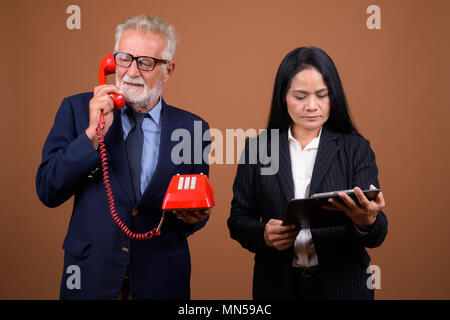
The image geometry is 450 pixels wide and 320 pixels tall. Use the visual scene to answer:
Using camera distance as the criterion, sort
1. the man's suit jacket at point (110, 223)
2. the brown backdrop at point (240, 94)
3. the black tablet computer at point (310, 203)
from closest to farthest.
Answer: the black tablet computer at point (310, 203), the man's suit jacket at point (110, 223), the brown backdrop at point (240, 94)

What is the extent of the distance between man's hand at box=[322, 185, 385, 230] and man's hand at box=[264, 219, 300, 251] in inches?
7.7

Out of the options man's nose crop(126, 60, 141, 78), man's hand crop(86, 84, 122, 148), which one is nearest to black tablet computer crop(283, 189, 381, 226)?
man's hand crop(86, 84, 122, 148)

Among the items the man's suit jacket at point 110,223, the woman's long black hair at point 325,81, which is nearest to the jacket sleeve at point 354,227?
the woman's long black hair at point 325,81

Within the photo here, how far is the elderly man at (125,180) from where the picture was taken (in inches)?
66.8

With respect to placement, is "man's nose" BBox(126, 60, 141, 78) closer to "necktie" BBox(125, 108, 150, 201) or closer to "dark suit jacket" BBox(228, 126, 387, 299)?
"necktie" BBox(125, 108, 150, 201)

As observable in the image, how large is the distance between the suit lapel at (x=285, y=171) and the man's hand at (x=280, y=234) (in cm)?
14

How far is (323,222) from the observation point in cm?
164

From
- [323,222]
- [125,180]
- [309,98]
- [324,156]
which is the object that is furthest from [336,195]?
[125,180]

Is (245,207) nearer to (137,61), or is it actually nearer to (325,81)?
(325,81)

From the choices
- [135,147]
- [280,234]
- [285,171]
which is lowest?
[280,234]

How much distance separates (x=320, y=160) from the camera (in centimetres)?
178

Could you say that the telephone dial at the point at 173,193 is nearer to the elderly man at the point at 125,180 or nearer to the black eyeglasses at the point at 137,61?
the elderly man at the point at 125,180

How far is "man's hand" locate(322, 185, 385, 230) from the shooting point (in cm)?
146

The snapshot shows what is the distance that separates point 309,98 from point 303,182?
334 millimetres
